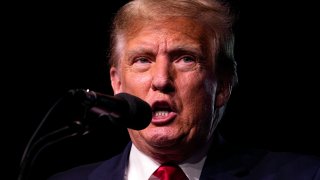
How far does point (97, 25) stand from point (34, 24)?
1.27 ft

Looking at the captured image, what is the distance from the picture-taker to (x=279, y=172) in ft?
9.01

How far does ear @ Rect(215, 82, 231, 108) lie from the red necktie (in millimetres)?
407

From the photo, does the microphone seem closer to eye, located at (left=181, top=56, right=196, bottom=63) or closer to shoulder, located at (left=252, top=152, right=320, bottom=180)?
eye, located at (left=181, top=56, right=196, bottom=63)

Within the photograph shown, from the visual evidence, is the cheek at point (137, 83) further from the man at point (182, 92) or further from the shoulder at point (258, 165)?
the shoulder at point (258, 165)

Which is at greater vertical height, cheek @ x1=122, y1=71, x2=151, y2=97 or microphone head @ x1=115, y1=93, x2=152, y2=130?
microphone head @ x1=115, y1=93, x2=152, y2=130

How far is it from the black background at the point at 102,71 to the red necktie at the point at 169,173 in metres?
0.73

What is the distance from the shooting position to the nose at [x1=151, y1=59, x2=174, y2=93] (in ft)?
8.66

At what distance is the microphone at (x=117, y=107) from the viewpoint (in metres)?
1.75

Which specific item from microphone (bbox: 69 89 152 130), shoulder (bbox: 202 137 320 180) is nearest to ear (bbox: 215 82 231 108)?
shoulder (bbox: 202 137 320 180)

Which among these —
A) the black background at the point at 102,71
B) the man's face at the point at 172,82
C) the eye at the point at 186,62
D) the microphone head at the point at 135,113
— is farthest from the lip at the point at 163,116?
the black background at the point at 102,71

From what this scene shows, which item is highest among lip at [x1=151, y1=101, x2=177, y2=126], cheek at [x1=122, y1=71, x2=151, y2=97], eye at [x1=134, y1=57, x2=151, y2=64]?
eye at [x1=134, y1=57, x2=151, y2=64]

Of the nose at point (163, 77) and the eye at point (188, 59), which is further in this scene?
the eye at point (188, 59)

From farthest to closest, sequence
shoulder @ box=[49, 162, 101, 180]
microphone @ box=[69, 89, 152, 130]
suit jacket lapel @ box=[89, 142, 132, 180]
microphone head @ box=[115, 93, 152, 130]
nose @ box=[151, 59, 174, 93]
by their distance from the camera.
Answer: shoulder @ box=[49, 162, 101, 180]
suit jacket lapel @ box=[89, 142, 132, 180]
nose @ box=[151, 59, 174, 93]
microphone head @ box=[115, 93, 152, 130]
microphone @ box=[69, 89, 152, 130]

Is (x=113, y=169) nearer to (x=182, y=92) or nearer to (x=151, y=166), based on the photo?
(x=151, y=166)
